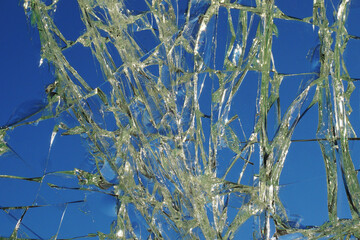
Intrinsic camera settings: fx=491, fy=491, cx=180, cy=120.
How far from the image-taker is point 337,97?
0.67m

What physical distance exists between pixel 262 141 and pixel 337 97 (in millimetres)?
121

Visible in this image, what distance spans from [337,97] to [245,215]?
0.67ft

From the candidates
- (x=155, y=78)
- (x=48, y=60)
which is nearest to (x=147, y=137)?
(x=155, y=78)

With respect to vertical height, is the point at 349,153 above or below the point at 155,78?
below

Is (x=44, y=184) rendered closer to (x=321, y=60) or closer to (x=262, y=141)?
(x=262, y=141)

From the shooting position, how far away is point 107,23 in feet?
2.45

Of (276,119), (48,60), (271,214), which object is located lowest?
(271,214)

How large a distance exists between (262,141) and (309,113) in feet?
0.31

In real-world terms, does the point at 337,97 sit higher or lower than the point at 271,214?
higher

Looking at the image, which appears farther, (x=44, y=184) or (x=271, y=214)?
(x=44, y=184)

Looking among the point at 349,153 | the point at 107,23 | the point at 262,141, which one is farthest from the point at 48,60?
the point at 349,153

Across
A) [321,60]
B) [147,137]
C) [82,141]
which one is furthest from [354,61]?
[82,141]

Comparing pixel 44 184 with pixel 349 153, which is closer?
pixel 349 153

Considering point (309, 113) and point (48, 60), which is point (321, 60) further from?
point (48, 60)
